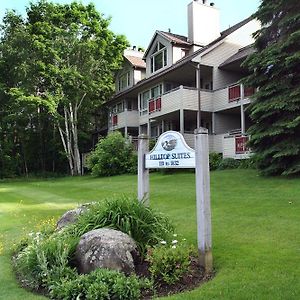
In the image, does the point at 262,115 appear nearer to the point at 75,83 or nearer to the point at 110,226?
the point at 110,226

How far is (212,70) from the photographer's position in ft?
83.8

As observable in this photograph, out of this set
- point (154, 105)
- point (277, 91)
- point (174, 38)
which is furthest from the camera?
point (174, 38)

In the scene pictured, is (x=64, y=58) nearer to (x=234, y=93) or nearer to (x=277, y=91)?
(x=234, y=93)

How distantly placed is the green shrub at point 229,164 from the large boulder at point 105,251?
15.2 metres

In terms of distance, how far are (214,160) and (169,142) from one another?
1556 centimetres

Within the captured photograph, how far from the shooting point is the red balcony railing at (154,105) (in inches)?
1069

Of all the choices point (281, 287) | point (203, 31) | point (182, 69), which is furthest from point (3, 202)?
point (203, 31)

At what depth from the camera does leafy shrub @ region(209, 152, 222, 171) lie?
21539 millimetres

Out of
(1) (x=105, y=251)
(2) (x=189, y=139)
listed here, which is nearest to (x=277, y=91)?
(2) (x=189, y=139)

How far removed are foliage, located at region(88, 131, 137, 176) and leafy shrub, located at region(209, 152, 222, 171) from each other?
566cm

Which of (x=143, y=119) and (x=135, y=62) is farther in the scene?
(x=135, y=62)

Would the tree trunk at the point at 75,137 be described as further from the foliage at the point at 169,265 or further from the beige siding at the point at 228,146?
the foliage at the point at 169,265

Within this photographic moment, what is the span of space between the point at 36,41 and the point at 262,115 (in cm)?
2163

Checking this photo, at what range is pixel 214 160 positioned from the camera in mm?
22062
